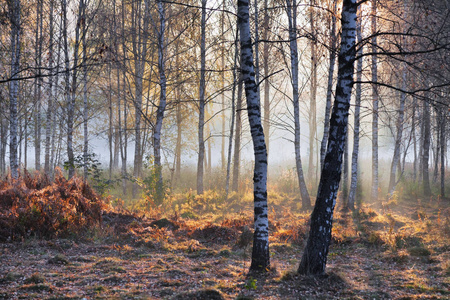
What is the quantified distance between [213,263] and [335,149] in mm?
3567

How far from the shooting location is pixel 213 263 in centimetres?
712

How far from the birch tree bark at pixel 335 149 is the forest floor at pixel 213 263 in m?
0.55

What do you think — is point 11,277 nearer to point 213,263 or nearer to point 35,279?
point 35,279

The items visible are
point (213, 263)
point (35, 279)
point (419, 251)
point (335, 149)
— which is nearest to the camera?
point (35, 279)

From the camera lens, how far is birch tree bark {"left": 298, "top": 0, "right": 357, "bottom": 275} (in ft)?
18.4

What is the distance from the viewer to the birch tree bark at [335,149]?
5605 mm

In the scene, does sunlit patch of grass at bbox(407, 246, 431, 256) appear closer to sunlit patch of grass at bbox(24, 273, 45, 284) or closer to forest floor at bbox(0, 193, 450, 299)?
forest floor at bbox(0, 193, 450, 299)

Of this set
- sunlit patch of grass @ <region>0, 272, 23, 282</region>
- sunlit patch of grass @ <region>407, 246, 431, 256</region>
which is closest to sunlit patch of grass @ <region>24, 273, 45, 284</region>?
sunlit patch of grass @ <region>0, 272, 23, 282</region>

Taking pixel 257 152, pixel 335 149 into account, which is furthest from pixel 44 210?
pixel 335 149

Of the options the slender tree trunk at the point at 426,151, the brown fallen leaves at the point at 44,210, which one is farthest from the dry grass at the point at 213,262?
the slender tree trunk at the point at 426,151

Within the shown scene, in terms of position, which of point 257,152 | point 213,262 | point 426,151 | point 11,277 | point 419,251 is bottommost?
point 213,262

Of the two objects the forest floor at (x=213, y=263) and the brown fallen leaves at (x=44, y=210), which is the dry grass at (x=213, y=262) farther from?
the brown fallen leaves at (x=44, y=210)

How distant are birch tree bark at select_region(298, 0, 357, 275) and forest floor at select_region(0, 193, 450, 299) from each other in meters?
0.55

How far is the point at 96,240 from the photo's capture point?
8273mm
